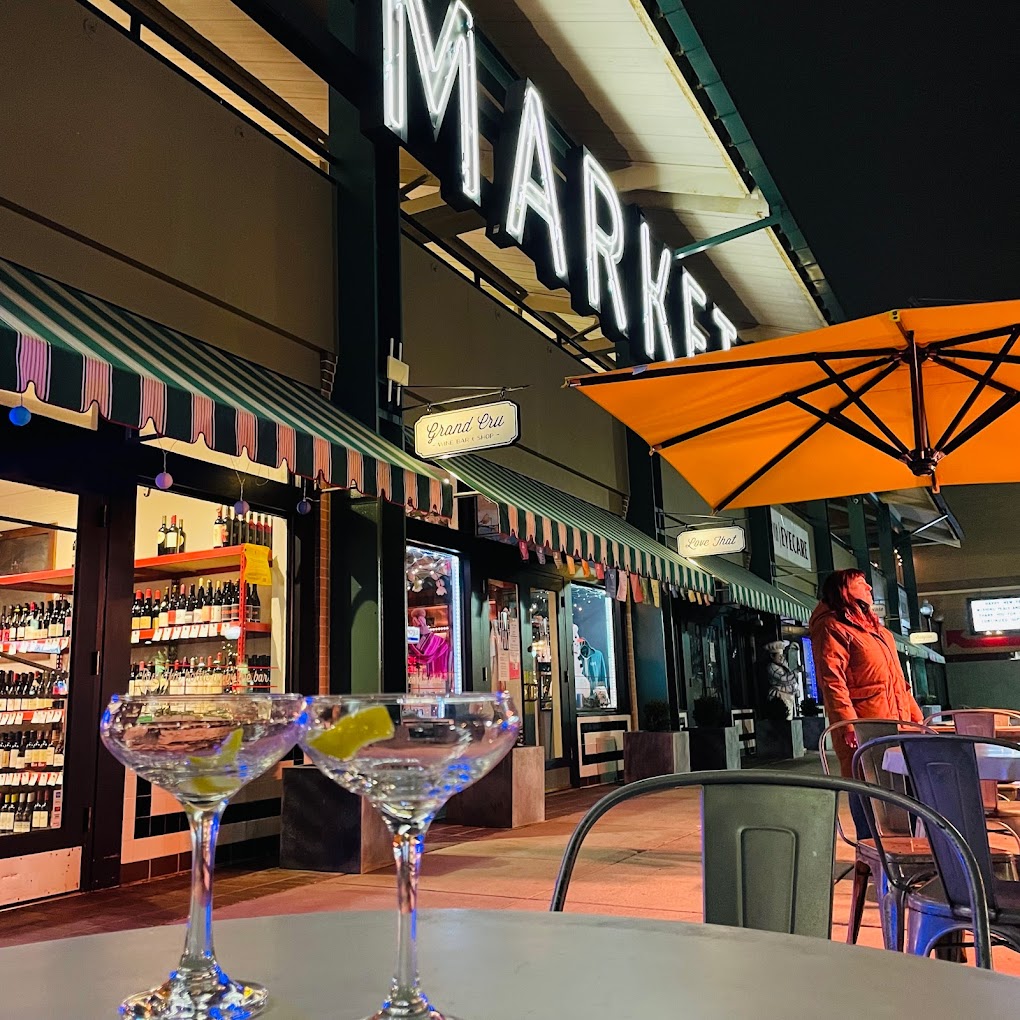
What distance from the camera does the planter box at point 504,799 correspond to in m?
6.98

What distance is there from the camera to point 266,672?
6.33m

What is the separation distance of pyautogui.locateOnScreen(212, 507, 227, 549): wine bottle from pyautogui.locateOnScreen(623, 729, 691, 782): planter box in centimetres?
497

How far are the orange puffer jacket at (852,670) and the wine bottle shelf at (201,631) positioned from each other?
12.4ft

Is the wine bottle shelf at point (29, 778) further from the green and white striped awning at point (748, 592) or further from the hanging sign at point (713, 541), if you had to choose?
the green and white striped awning at point (748, 592)

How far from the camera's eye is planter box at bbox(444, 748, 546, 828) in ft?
22.9

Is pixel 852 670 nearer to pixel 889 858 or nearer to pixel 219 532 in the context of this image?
pixel 889 858

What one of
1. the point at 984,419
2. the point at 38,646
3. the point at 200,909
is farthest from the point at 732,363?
the point at 38,646

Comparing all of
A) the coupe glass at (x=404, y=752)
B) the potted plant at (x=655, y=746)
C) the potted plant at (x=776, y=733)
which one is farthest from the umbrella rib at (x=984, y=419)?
the potted plant at (x=776, y=733)

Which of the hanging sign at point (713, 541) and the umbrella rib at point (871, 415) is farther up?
the hanging sign at point (713, 541)

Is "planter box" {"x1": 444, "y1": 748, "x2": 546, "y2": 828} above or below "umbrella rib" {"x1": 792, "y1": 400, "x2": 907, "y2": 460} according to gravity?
below

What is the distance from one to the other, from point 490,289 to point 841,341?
6.47 meters

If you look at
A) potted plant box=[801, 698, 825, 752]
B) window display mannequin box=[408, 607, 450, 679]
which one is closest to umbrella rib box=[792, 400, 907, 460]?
window display mannequin box=[408, 607, 450, 679]

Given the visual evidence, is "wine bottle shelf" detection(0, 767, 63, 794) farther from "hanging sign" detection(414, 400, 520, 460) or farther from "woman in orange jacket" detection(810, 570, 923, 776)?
"woman in orange jacket" detection(810, 570, 923, 776)

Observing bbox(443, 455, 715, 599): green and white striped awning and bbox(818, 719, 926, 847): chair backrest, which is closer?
bbox(818, 719, 926, 847): chair backrest
